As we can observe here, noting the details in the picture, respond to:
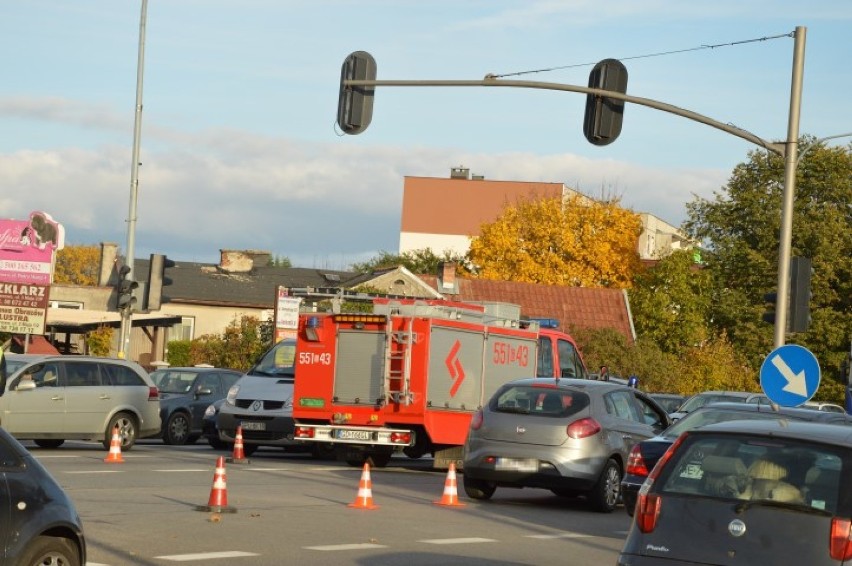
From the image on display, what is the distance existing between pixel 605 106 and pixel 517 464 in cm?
543

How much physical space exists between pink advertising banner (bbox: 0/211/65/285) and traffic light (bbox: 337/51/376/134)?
23.1 m

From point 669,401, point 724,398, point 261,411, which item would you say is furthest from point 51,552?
point 669,401

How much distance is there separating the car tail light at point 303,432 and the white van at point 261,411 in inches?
99.3

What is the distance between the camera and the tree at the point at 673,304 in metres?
76.9

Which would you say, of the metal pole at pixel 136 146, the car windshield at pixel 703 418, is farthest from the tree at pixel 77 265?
the car windshield at pixel 703 418

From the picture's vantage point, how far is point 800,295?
22.2 meters

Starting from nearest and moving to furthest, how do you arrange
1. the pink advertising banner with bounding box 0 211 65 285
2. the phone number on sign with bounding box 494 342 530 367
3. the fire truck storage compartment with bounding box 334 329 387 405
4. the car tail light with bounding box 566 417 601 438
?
the car tail light with bounding box 566 417 601 438
the fire truck storage compartment with bounding box 334 329 387 405
the phone number on sign with bounding box 494 342 530 367
the pink advertising banner with bounding box 0 211 65 285

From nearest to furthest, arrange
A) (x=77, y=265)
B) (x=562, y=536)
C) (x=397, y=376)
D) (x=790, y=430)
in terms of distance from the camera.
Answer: (x=790, y=430), (x=562, y=536), (x=397, y=376), (x=77, y=265)

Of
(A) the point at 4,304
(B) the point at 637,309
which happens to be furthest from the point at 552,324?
(B) the point at 637,309

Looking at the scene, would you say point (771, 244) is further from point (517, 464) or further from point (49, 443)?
point (517, 464)

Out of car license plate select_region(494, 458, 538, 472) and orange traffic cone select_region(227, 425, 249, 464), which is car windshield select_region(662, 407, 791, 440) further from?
orange traffic cone select_region(227, 425, 249, 464)

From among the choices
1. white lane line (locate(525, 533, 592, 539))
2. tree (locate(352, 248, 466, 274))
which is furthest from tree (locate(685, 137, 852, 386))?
white lane line (locate(525, 533, 592, 539))

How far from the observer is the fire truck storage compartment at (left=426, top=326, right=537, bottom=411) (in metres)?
22.6

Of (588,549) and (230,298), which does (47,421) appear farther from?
(230,298)
